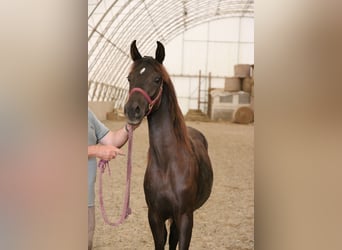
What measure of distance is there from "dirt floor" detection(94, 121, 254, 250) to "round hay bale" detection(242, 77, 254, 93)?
77 millimetres

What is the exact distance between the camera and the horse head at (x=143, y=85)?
0.64 metres

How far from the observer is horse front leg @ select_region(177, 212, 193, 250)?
2.28 ft

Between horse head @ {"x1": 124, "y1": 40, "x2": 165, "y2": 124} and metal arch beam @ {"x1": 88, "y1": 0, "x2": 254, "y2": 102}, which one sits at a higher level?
metal arch beam @ {"x1": 88, "y1": 0, "x2": 254, "y2": 102}

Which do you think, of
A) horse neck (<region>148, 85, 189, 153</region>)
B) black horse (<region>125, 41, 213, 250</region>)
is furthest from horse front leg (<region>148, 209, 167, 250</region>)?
horse neck (<region>148, 85, 189, 153</region>)

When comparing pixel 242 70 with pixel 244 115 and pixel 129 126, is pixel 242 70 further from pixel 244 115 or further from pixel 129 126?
pixel 129 126

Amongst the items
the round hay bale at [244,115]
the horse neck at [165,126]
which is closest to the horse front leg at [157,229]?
the horse neck at [165,126]

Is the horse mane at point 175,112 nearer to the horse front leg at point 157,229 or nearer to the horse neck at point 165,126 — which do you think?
the horse neck at point 165,126

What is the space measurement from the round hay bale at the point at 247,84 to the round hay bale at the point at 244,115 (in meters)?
0.03

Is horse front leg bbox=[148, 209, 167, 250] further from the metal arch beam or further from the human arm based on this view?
the metal arch beam

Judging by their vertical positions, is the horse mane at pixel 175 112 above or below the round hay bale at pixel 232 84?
below

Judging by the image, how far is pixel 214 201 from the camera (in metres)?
0.72
